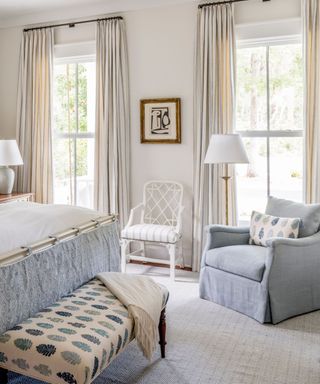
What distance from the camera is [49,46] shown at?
16.5 ft

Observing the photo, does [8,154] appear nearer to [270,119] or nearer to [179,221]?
[179,221]

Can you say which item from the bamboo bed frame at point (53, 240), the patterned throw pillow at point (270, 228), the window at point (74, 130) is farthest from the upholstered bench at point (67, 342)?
the window at point (74, 130)

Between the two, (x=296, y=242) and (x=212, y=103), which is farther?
(x=212, y=103)

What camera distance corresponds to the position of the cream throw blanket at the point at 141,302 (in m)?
2.32

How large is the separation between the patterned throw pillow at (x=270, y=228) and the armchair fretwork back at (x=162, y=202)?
1.09 metres

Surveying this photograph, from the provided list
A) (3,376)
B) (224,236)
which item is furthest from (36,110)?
(3,376)

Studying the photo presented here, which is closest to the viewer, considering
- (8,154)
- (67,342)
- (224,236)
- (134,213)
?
(67,342)

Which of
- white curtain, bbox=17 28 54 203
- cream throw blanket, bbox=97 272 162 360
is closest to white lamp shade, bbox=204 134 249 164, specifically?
cream throw blanket, bbox=97 272 162 360

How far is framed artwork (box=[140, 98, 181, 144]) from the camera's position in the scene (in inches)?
179

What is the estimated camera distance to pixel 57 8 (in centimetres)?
493

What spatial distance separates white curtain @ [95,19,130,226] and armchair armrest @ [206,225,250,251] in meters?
1.36

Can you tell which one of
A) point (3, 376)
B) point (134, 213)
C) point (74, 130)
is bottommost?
point (3, 376)

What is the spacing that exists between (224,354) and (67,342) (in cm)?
120

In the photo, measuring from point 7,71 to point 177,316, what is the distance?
3746 millimetres
